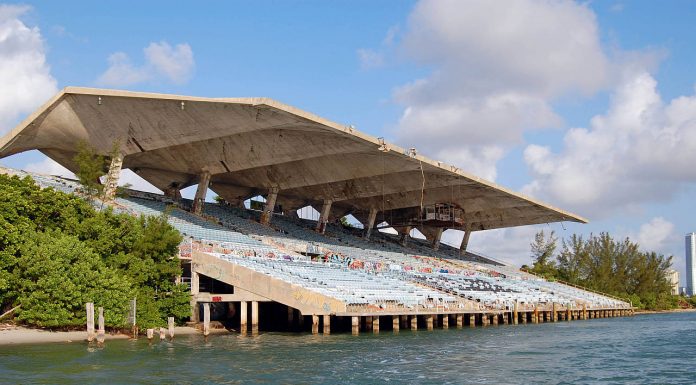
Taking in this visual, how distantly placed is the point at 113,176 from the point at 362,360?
32.5 meters

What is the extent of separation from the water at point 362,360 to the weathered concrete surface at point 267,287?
1.70 meters

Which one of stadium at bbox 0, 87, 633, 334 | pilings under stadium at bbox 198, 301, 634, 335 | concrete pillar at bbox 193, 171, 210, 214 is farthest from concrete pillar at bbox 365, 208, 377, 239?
pilings under stadium at bbox 198, 301, 634, 335

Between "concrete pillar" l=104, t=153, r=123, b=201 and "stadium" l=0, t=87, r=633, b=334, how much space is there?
104 mm

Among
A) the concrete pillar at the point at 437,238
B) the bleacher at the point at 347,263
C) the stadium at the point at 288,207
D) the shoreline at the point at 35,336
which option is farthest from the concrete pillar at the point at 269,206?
the shoreline at the point at 35,336

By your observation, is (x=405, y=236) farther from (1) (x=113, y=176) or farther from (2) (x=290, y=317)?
(2) (x=290, y=317)

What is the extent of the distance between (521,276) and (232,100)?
4822cm

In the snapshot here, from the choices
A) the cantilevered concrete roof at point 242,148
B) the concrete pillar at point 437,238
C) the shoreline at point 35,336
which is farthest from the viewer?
the concrete pillar at point 437,238

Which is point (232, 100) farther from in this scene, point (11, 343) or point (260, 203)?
point (260, 203)

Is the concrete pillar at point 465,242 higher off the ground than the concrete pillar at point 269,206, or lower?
lower

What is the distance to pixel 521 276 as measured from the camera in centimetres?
8206

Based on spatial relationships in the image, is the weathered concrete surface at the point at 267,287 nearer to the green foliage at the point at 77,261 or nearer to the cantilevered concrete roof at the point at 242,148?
the green foliage at the point at 77,261

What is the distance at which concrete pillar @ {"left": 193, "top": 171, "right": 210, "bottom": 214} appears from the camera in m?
61.9

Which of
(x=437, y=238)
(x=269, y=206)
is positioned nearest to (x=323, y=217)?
(x=269, y=206)

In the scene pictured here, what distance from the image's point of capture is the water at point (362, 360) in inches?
957
